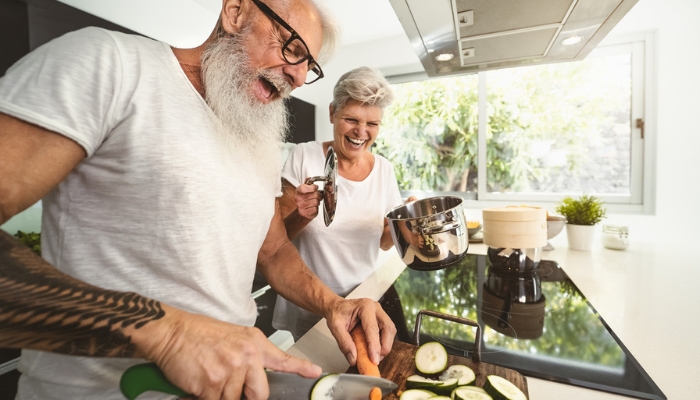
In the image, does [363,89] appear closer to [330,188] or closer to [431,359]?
[330,188]

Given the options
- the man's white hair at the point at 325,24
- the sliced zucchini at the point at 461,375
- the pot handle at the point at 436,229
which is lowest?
the sliced zucchini at the point at 461,375

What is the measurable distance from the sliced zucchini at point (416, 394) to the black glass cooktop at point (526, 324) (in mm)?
223

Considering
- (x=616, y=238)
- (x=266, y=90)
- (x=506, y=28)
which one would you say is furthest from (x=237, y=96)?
(x=616, y=238)

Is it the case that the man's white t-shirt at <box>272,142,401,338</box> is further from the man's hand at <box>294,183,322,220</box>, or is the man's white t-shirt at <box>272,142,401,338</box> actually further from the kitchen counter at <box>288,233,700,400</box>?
the man's hand at <box>294,183,322,220</box>

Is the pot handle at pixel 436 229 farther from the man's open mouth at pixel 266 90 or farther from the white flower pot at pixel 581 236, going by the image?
the white flower pot at pixel 581 236

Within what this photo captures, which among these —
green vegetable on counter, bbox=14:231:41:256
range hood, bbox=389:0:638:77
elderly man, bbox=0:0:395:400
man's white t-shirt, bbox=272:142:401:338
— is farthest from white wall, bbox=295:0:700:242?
green vegetable on counter, bbox=14:231:41:256

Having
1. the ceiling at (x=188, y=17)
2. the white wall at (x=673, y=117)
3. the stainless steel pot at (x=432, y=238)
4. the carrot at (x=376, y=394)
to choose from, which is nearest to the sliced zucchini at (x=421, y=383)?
the carrot at (x=376, y=394)

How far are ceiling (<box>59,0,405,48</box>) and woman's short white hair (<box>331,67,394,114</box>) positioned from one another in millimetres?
617

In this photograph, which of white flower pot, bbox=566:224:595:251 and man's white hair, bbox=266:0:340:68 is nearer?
man's white hair, bbox=266:0:340:68

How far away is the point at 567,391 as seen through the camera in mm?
601

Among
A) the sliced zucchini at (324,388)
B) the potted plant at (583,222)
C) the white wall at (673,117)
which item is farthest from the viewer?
the white wall at (673,117)

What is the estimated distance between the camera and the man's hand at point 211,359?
0.43m

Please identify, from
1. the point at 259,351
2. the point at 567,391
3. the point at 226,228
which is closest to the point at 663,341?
the point at 567,391

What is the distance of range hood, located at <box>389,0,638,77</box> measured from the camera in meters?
0.95
